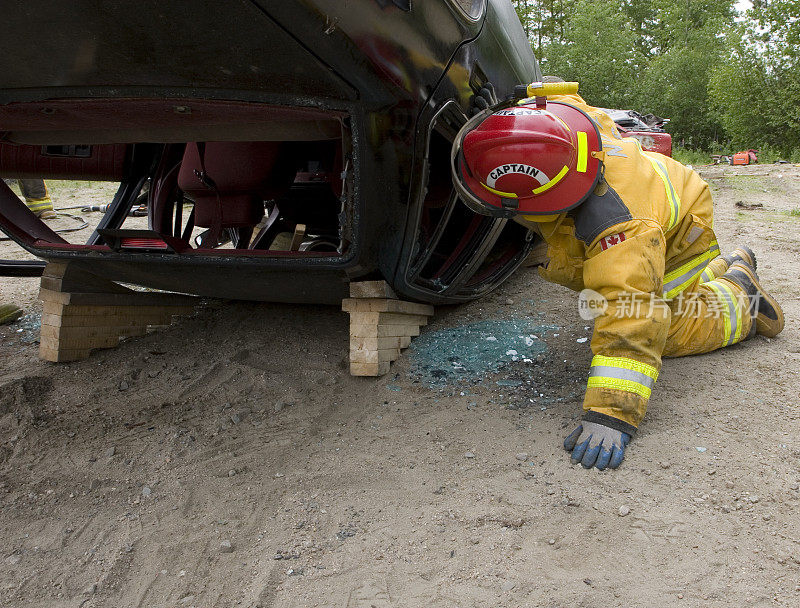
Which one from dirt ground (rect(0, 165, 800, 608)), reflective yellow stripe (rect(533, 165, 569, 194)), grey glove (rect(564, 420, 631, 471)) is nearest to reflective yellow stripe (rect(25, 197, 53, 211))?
dirt ground (rect(0, 165, 800, 608))

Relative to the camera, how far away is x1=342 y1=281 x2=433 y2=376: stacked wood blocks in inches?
109

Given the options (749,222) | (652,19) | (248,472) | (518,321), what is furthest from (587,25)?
(248,472)

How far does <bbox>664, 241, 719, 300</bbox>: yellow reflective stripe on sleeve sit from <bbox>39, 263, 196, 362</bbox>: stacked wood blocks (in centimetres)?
267

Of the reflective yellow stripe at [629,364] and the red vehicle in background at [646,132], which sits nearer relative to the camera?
the reflective yellow stripe at [629,364]

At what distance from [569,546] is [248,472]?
115 centimetres

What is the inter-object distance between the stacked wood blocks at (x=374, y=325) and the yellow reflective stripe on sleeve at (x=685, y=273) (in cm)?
113

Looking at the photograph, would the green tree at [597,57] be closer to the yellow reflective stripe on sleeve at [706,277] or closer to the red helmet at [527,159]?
the yellow reflective stripe on sleeve at [706,277]

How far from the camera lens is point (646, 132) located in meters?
9.73

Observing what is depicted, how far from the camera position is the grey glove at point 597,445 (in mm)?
2168

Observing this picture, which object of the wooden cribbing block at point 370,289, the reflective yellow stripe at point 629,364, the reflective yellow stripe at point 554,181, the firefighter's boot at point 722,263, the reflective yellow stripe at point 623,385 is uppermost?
the reflective yellow stripe at point 554,181

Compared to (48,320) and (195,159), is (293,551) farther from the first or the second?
(48,320)

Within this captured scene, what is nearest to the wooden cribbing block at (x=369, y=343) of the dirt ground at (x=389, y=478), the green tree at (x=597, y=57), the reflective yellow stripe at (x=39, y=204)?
the dirt ground at (x=389, y=478)

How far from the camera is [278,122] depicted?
2322 mm

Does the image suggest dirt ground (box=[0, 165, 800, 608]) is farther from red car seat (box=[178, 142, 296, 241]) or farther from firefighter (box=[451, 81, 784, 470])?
red car seat (box=[178, 142, 296, 241])
